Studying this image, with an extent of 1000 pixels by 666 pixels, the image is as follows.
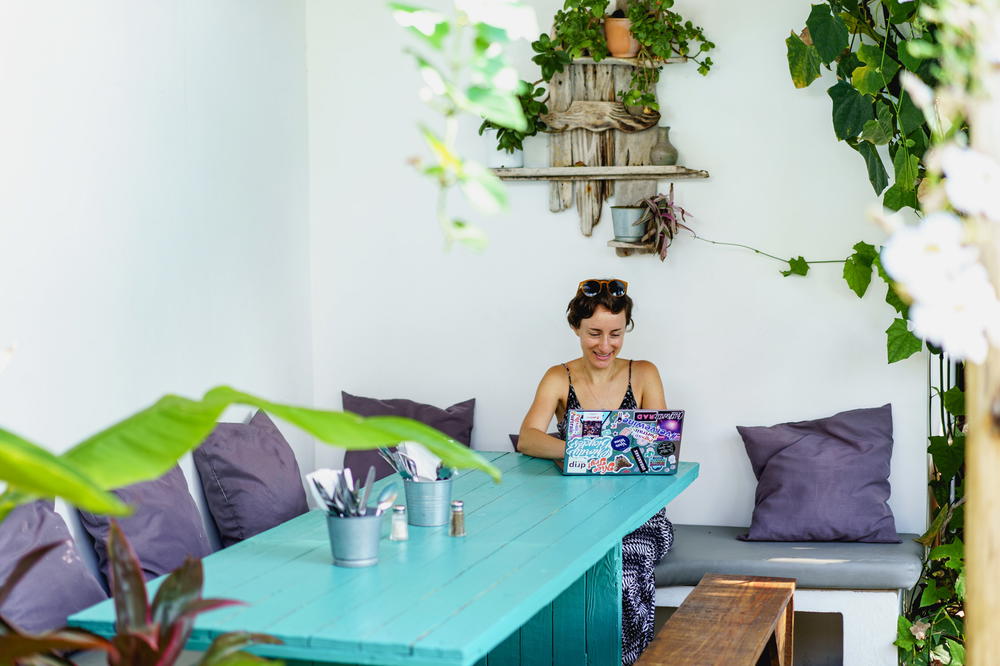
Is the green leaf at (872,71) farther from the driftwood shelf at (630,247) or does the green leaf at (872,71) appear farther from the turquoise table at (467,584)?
the turquoise table at (467,584)

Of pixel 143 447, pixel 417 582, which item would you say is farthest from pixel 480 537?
pixel 143 447

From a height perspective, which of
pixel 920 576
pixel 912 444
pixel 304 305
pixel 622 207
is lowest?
pixel 920 576

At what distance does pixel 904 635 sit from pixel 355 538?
7.62 ft

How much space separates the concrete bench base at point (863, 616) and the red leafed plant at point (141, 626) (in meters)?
2.77

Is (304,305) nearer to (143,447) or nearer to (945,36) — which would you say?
(143,447)

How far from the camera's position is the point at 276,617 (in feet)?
7.27

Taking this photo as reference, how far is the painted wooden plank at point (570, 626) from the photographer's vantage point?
3.31 m

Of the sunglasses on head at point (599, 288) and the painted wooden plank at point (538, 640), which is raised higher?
the sunglasses on head at point (599, 288)

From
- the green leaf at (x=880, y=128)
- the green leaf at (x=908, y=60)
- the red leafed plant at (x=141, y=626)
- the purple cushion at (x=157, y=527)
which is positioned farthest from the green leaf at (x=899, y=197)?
the red leafed plant at (x=141, y=626)

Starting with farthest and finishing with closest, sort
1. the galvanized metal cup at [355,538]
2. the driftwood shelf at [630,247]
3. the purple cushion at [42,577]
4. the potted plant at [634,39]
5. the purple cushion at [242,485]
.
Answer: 1. the driftwood shelf at [630,247]
2. the potted plant at [634,39]
3. the purple cushion at [242,485]
4. the purple cushion at [42,577]
5. the galvanized metal cup at [355,538]

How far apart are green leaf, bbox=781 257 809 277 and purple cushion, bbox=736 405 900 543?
1.88 ft

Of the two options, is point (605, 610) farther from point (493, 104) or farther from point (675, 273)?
point (493, 104)

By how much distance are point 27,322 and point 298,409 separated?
231 centimetres

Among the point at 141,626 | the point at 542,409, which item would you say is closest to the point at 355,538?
the point at 141,626
